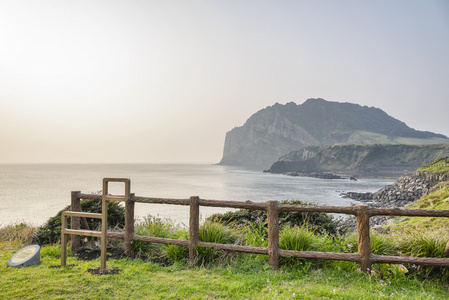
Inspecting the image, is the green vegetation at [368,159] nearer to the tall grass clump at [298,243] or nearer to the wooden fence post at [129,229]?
the tall grass clump at [298,243]

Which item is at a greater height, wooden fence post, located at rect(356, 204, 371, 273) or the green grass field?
wooden fence post, located at rect(356, 204, 371, 273)

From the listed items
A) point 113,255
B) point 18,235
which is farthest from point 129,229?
point 18,235

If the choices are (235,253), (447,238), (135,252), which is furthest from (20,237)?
(447,238)

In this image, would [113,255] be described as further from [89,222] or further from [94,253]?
[89,222]

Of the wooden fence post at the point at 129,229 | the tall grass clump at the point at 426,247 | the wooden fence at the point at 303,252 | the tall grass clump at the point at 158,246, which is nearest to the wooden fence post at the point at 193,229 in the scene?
the wooden fence at the point at 303,252

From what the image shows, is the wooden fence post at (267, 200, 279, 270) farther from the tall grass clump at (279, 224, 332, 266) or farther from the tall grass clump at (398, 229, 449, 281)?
the tall grass clump at (398, 229, 449, 281)

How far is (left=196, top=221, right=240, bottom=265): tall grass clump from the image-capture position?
6.50 metres

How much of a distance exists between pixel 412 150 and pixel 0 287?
186792mm

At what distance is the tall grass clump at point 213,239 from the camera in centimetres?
650

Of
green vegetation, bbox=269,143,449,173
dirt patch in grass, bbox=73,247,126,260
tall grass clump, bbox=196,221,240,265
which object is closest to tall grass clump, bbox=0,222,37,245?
dirt patch in grass, bbox=73,247,126,260

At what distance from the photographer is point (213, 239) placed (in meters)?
6.84

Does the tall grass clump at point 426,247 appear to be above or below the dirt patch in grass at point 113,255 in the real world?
above

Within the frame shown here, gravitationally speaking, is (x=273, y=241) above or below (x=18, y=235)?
above

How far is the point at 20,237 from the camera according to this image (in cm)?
1039
